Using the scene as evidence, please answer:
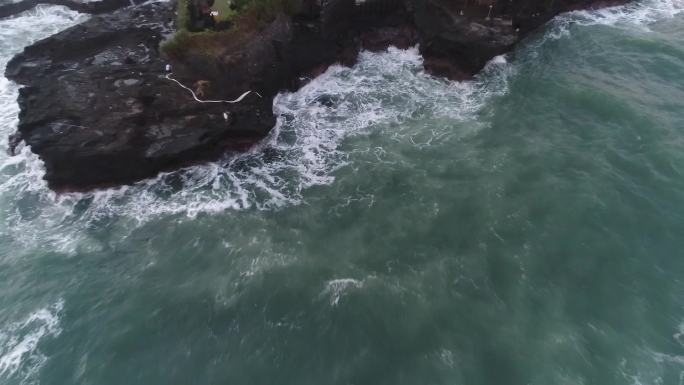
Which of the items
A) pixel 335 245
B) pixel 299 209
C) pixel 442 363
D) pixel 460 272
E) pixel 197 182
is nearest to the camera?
pixel 442 363

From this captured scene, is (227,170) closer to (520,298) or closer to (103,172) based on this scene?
(103,172)

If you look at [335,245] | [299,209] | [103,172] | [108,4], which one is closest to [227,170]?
[299,209]

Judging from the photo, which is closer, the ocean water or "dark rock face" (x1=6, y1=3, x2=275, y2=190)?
the ocean water

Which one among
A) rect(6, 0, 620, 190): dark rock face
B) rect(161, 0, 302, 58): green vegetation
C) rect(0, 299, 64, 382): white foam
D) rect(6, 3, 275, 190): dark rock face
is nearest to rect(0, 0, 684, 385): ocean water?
rect(0, 299, 64, 382): white foam

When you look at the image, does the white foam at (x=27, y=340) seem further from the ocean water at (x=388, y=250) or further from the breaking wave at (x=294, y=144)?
the breaking wave at (x=294, y=144)

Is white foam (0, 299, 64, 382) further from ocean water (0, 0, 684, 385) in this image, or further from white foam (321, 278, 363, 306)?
white foam (321, 278, 363, 306)

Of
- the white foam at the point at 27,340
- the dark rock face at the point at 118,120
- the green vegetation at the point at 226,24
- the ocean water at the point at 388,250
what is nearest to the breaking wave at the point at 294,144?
the ocean water at the point at 388,250
